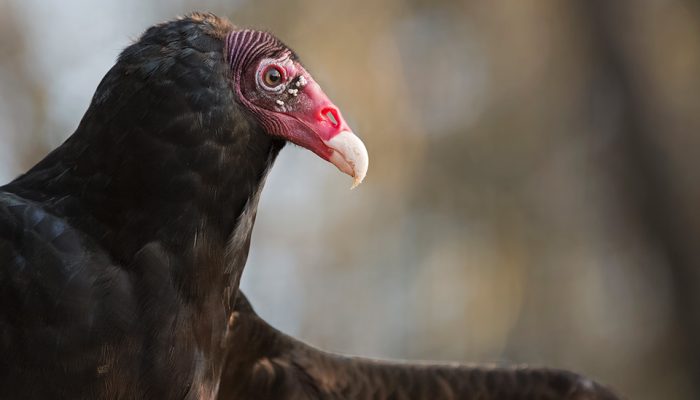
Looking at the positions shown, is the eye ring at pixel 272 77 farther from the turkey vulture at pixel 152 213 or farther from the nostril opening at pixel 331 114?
the nostril opening at pixel 331 114

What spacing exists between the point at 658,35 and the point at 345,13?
3238 mm

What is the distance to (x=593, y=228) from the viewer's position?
29.1 ft

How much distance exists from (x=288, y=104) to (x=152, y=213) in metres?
0.45

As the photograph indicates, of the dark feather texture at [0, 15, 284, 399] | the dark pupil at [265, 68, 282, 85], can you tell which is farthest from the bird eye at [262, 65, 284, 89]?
the dark feather texture at [0, 15, 284, 399]

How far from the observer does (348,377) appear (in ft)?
10.9

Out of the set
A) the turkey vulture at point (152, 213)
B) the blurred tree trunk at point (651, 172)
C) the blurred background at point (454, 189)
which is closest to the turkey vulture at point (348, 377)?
the turkey vulture at point (152, 213)

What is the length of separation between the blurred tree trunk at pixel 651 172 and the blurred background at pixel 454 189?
0.55 m

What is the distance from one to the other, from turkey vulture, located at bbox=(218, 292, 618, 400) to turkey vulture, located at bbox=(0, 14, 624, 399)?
0.71 metres

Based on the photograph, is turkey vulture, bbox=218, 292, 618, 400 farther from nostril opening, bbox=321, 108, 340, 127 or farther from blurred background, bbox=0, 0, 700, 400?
blurred background, bbox=0, 0, 700, 400

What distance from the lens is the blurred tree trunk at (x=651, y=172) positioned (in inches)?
267

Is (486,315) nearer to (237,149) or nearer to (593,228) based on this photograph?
(593,228)

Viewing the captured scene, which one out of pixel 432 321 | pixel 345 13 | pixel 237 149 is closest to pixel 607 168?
pixel 432 321

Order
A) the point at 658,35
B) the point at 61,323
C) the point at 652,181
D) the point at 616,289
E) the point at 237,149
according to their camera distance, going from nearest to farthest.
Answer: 1. the point at 61,323
2. the point at 237,149
3. the point at 652,181
4. the point at 658,35
5. the point at 616,289

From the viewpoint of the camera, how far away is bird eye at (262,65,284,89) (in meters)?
2.43
